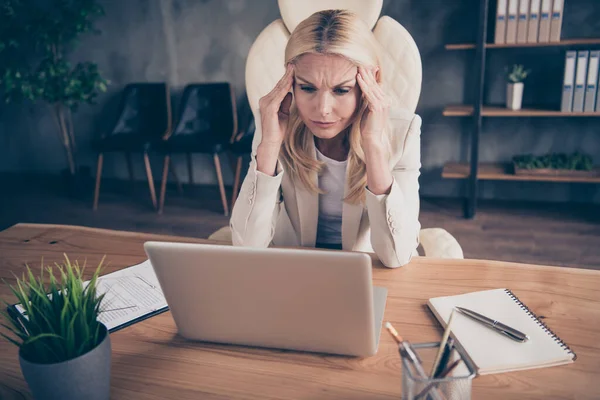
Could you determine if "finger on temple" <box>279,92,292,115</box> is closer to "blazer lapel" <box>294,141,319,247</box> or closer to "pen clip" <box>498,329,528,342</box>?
"blazer lapel" <box>294,141,319,247</box>

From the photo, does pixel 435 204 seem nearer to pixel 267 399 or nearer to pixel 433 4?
pixel 433 4

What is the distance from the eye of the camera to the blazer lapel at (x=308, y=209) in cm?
144

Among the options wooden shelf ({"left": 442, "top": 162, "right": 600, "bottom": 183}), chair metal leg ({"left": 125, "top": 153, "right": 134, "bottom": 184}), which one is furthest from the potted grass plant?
chair metal leg ({"left": 125, "top": 153, "right": 134, "bottom": 184})

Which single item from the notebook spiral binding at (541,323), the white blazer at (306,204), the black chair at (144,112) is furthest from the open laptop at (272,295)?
the black chair at (144,112)

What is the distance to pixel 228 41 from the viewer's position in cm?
→ 392

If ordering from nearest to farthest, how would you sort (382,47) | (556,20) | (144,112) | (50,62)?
1. (382,47)
2. (556,20)
3. (50,62)
4. (144,112)

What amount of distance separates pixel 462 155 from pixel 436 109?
377 millimetres

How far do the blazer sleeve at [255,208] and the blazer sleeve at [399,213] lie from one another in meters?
0.27

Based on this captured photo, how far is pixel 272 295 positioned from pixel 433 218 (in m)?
2.77

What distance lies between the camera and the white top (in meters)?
1.48

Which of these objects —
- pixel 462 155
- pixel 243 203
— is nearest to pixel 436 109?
pixel 462 155

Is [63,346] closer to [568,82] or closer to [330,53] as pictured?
[330,53]

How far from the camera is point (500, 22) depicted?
3.05 meters

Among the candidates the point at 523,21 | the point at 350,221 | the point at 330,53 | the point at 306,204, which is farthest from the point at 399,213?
the point at 523,21
